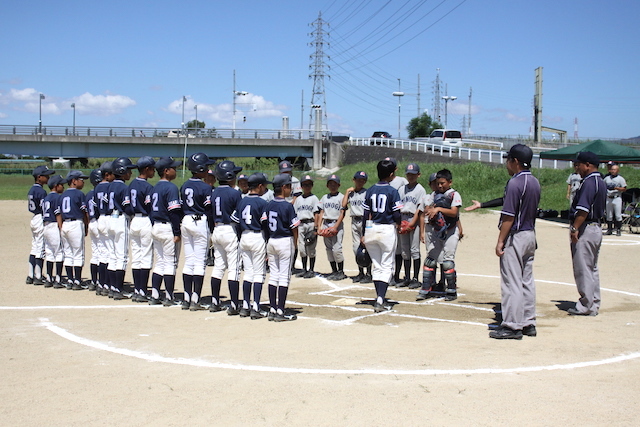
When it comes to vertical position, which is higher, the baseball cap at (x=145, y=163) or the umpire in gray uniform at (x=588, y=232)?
the baseball cap at (x=145, y=163)

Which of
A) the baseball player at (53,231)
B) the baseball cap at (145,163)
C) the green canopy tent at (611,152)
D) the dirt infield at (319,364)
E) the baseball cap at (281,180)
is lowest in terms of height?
the dirt infield at (319,364)

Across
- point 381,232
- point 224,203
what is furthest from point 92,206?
point 381,232

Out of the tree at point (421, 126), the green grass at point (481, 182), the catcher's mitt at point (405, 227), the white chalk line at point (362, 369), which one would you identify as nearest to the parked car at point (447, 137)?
the green grass at point (481, 182)

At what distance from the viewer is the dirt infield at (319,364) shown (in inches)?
191

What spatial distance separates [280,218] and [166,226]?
2228 mm

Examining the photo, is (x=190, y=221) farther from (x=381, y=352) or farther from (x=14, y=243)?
(x=14, y=243)

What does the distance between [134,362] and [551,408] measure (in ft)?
13.6

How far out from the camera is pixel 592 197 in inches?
330

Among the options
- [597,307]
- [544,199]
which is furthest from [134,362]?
[544,199]

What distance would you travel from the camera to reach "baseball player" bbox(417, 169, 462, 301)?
9664 mm

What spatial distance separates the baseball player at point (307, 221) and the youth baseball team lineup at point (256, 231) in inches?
22.5

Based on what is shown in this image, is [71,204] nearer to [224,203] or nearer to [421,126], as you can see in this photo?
[224,203]

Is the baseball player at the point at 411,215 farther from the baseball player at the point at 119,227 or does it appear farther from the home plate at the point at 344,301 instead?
the baseball player at the point at 119,227

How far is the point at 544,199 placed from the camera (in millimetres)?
27375
